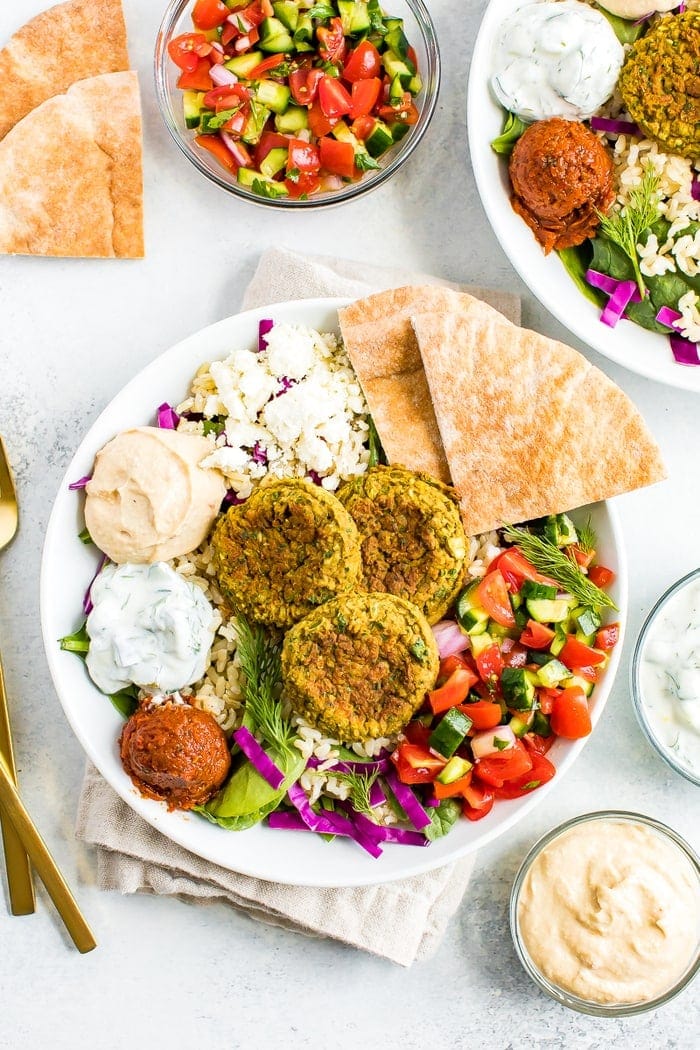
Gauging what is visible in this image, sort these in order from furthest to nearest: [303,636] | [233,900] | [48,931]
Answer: [48,931]
[233,900]
[303,636]

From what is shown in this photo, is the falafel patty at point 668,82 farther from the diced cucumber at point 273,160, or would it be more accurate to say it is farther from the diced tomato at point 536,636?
the diced tomato at point 536,636

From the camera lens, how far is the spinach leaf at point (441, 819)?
3.52 m

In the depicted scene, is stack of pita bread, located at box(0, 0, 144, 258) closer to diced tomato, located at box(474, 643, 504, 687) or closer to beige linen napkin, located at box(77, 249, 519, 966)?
beige linen napkin, located at box(77, 249, 519, 966)

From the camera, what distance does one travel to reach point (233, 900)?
3.83 metres

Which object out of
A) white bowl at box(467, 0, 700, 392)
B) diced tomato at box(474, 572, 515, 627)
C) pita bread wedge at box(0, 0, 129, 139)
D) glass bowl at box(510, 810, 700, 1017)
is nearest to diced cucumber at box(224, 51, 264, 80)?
pita bread wedge at box(0, 0, 129, 139)

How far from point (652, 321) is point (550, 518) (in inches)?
37.8

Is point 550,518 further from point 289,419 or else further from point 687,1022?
point 687,1022

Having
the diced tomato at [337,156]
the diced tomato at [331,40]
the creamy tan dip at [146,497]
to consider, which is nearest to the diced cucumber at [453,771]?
the creamy tan dip at [146,497]

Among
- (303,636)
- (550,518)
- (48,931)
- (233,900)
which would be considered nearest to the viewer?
(303,636)

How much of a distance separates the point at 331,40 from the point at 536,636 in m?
2.55

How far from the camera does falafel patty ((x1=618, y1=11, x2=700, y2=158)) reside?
3514 mm

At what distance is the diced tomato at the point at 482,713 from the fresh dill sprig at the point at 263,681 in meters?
0.67

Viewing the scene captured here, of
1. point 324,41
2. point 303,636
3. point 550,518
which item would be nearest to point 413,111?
point 324,41

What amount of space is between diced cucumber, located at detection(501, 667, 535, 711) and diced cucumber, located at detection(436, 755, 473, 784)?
284 millimetres
